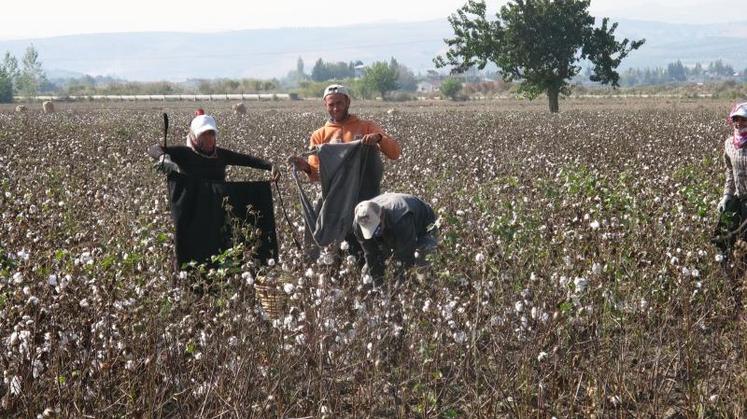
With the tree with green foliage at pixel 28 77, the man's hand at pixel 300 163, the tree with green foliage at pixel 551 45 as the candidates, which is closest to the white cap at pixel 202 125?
the man's hand at pixel 300 163

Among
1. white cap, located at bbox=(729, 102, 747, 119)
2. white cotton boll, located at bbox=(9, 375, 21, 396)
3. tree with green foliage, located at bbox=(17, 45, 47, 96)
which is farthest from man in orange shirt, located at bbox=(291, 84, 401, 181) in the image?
tree with green foliage, located at bbox=(17, 45, 47, 96)

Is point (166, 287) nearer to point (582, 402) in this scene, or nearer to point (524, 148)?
point (582, 402)

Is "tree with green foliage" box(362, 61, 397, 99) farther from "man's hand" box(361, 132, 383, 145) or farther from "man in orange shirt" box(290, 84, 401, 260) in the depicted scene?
"man's hand" box(361, 132, 383, 145)

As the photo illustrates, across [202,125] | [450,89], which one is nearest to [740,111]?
[202,125]

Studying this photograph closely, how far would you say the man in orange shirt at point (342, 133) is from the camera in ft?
23.0

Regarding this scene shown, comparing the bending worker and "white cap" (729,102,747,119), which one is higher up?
"white cap" (729,102,747,119)

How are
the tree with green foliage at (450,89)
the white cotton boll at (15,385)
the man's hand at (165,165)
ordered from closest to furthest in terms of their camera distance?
the white cotton boll at (15,385), the man's hand at (165,165), the tree with green foliage at (450,89)

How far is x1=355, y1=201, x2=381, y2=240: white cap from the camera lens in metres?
6.50

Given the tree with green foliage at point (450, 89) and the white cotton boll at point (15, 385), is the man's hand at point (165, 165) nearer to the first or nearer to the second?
the white cotton boll at point (15, 385)

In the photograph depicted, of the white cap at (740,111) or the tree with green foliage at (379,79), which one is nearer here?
the white cap at (740,111)

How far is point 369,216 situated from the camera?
21.4 feet

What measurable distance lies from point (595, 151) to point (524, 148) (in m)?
1.57

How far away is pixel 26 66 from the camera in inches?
4887

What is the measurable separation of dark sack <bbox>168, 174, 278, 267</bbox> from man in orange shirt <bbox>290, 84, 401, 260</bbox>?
394mm
